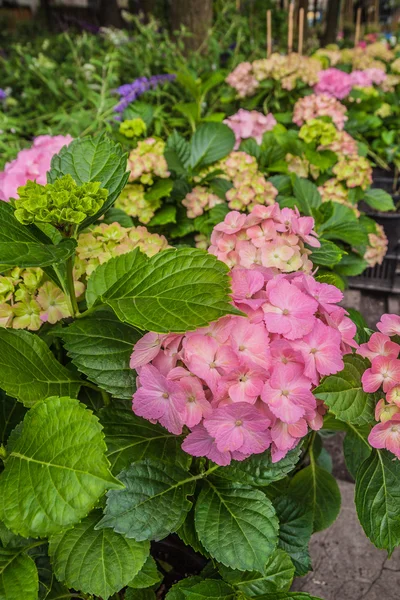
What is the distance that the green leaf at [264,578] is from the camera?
0.80 m

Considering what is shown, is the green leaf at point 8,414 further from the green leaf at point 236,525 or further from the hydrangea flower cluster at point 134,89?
the hydrangea flower cluster at point 134,89

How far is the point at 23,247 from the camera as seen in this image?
0.67 m

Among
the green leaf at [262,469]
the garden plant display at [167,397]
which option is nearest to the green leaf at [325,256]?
the garden plant display at [167,397]

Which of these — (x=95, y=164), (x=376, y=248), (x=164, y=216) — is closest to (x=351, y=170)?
(x=376, y=248)

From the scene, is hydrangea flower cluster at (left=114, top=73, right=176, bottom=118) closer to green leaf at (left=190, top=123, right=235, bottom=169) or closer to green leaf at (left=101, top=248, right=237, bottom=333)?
green leaf at (left=190, top=123, right=235, bottom=169)

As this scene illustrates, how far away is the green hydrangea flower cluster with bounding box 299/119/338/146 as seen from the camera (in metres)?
1.80

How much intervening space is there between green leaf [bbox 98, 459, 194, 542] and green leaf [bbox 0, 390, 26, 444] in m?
0.24

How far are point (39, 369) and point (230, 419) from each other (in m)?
0.29

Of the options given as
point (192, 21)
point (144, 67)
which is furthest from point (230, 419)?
point (192, 21)

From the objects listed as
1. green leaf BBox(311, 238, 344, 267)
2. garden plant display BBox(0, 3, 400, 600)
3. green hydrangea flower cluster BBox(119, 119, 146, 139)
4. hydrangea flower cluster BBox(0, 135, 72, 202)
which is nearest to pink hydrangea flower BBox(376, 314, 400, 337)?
garden plant display BBox(0, 3, 400, 600)

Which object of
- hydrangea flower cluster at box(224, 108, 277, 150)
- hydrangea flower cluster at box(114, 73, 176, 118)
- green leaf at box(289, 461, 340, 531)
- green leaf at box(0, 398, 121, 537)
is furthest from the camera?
hydrangea flower cluster at box(114, 73, 176, 118)

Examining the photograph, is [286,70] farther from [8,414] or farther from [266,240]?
[8,414]

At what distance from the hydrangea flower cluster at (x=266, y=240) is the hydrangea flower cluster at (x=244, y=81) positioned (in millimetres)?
1836

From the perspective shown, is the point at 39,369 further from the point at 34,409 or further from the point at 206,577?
the point at 206,577
